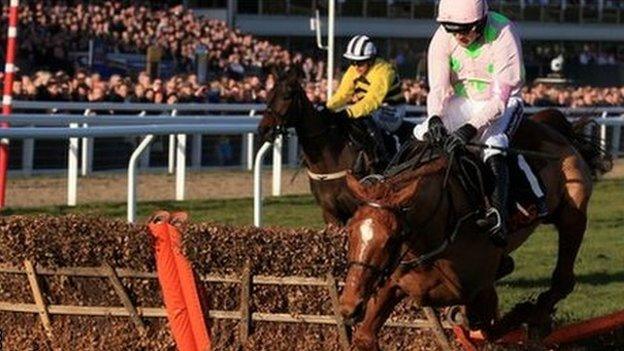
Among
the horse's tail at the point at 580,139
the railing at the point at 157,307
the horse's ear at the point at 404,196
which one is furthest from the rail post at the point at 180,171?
the horse's ear at the point at 404,196

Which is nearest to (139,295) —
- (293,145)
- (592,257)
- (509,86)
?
(509,86)

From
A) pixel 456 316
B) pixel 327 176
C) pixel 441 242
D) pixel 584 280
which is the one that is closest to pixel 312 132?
pixel 327 176

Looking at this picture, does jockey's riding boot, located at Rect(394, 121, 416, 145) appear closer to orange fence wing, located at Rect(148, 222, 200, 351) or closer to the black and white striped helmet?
the black and white striped helmet

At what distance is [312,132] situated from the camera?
33.8ft

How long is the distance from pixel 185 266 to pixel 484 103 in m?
1.49

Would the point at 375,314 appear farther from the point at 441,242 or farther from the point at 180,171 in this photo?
the point at 180,171

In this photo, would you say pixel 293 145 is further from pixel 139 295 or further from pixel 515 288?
pixel 139 295

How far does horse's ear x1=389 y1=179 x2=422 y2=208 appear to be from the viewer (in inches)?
220

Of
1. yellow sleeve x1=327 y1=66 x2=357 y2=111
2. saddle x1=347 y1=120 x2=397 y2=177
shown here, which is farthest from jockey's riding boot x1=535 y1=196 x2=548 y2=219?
yellow sleeve x1=327 y1=66 x2=357 y2=111

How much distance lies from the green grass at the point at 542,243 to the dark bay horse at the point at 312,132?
4.36 feet

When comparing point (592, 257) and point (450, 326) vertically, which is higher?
point (450, 326)

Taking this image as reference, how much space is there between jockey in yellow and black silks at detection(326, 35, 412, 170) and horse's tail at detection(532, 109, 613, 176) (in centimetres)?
247

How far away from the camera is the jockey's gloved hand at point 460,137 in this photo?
6.25m

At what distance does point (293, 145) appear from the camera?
18562 millimetres
